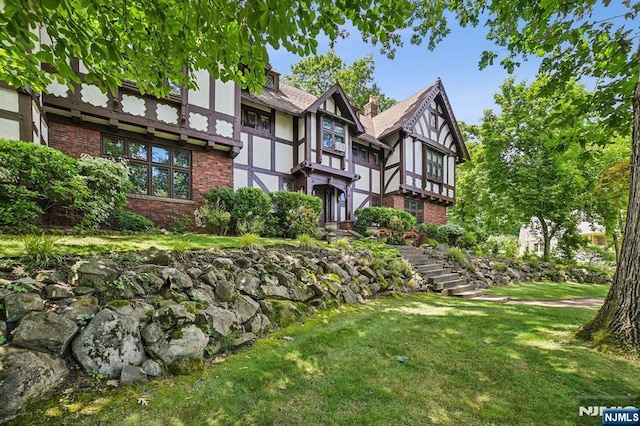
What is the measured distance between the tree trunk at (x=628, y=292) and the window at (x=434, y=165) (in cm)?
1513

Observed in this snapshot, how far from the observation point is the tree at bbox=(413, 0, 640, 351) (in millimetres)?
3594

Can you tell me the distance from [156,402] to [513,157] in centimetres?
1863

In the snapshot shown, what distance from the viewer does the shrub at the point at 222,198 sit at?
998 centimetres

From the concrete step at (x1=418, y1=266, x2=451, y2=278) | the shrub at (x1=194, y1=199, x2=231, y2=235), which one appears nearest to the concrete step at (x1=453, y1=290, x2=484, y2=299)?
the concrete step at (x1=418, y1=266, x2=451, y2=278)

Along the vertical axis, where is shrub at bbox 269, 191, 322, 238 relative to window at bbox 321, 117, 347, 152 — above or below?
below

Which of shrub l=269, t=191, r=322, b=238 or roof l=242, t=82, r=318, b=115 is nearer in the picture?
shrub l=269, t=191, r=322, b=238

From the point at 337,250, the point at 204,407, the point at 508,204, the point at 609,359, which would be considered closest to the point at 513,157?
the point at 508,204

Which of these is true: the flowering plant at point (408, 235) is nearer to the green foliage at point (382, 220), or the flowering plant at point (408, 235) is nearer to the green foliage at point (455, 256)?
the green foliage at point (382, 220)

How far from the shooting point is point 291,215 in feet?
35.9

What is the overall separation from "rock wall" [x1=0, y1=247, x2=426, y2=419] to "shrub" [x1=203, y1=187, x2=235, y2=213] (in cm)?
476

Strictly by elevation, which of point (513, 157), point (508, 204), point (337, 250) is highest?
point (513, 157)

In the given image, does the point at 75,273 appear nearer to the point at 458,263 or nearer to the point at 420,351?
the point at 420,351

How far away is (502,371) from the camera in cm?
315

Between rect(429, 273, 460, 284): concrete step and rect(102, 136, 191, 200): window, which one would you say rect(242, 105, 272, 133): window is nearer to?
rect(102, 136, 191, 200): window
